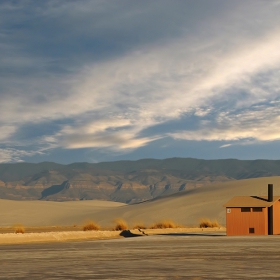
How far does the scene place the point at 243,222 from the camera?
38.9 metres

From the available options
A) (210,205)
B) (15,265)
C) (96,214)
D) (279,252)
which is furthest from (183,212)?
(15,265)

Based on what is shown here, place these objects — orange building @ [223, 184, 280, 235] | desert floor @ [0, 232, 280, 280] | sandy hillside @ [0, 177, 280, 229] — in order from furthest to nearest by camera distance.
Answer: sandy hillside @ [0, 177, 280, 229] < orange building @ [223, 184, 280, 235] < desert floor @ [0, 232, 280, 280]

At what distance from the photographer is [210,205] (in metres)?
75.1

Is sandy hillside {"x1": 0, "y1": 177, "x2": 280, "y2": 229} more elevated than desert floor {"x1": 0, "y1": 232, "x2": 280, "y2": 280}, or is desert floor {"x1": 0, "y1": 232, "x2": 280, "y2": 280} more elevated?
sandy hillside {"x1": 0, "y1": 177, "x2": 280, "y2": 229}

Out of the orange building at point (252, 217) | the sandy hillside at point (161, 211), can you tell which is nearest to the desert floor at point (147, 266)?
the orange building at point (252, 217)

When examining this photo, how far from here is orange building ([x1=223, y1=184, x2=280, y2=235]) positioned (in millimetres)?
38469

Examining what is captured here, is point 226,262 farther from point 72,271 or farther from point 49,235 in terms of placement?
point 49,235

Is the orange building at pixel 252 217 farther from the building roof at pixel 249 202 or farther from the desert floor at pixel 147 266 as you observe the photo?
the desert floor at pixel 147 266

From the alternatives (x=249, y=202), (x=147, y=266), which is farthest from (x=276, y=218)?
(x=147, y=266)

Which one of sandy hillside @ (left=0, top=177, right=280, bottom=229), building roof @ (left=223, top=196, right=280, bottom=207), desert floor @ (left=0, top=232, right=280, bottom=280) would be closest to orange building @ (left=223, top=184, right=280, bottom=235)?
building roof @ (left=223, top=196, right=280, bottom=207)

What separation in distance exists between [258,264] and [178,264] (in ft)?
7.40

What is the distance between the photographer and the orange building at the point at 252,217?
3847cm

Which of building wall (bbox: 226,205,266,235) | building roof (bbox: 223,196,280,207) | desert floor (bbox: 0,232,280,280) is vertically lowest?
desert floor (bbox: 0,232,280,280)

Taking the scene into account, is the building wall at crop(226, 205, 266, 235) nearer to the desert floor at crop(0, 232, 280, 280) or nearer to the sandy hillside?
the desert floor at crop(0, 232, 280, 280)
